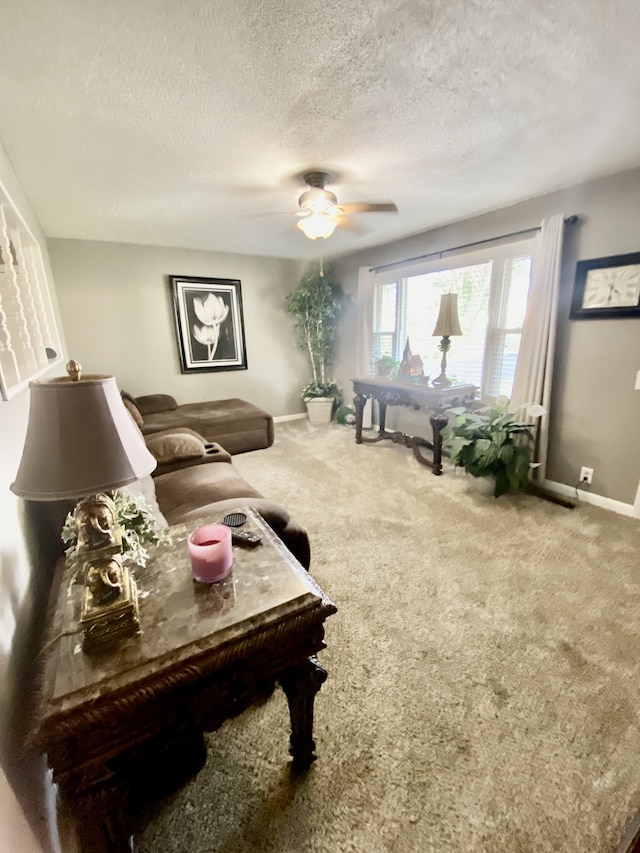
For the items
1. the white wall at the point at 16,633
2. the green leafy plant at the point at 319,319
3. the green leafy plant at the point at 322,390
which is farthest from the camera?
the green leafy plant at the point at 322,390

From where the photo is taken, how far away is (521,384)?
293 centimetres

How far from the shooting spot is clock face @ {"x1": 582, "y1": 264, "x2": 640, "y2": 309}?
7.63 feet

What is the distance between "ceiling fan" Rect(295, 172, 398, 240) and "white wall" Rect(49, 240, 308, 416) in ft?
8.15

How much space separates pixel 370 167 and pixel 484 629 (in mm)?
2616

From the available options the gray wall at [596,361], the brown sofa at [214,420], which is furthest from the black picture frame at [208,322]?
the gray wall at [596,361]

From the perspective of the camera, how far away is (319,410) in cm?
501

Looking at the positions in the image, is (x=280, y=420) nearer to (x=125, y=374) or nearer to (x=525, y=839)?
(x=125, y=374)

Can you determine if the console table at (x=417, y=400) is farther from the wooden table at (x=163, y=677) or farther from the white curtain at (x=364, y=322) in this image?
the wooden table at (x=163, y=677)

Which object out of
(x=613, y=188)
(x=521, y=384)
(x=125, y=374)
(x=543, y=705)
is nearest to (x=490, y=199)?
(x=613, y=188)

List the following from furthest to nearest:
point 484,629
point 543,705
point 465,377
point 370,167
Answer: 1. point 465,377
2. point 370,167
3. point 484,629
4. point 543,705

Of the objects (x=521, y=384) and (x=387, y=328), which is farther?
(x=387, y=328)

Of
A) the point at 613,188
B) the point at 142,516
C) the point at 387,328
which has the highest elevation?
the point at 613,188

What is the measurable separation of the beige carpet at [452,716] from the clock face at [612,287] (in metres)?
1.55

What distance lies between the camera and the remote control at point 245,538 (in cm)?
115
